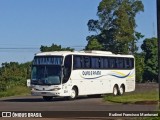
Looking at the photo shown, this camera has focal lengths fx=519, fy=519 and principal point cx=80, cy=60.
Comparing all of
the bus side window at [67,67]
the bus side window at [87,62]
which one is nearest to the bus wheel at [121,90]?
the bus side window at [87,62]

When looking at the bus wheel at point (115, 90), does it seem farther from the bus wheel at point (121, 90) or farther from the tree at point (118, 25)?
the tree at point (118, 25)

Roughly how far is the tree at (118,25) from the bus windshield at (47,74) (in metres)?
35.4

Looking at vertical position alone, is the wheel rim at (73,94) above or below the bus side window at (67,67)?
below

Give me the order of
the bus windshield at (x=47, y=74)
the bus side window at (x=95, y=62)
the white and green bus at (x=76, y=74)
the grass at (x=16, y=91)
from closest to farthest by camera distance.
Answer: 1. the bus windshield at (x=47, y=74)
2. the white and green bus at (x=76, y=74)
3. the bus side window at (x=95, y=62)
4. the grass at (x=16, y=91)

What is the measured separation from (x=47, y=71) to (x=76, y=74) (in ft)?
7.65

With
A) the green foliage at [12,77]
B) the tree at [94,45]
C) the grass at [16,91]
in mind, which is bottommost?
Result: the grass at [16,91]

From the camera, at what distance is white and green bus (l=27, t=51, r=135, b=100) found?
32.5 meters

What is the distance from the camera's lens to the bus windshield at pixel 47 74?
3234 cm

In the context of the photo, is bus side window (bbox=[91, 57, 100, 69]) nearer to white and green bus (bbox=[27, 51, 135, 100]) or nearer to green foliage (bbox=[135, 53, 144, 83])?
white and green bus (bbox=[27, 51, 135, 100])

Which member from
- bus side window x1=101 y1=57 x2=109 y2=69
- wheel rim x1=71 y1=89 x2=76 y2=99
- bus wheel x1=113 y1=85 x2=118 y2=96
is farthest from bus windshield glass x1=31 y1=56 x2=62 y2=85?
bus wheel x1=113 y1=85 x2=118 y2=96

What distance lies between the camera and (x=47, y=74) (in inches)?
1277

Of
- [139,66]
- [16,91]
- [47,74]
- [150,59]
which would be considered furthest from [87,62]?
[150,59]

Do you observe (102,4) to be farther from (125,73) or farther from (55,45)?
(125,73)

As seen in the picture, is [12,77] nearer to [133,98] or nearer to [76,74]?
[76,74]
